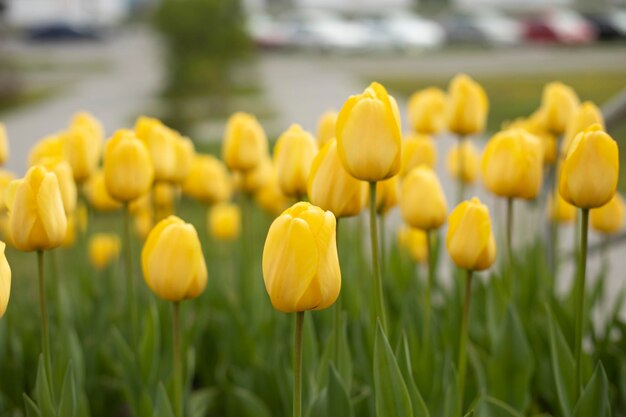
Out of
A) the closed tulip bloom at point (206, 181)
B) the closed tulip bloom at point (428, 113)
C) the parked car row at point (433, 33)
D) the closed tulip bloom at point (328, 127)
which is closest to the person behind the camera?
the closed tulip bloom at point (328, 127)

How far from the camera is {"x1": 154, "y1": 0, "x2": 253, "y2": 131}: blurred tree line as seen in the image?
37.4ft

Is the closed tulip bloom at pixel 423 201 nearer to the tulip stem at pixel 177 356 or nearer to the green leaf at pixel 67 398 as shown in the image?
the tulip stem at pixel 177 356

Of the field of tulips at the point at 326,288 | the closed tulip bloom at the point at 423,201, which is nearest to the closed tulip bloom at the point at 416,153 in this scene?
the field of tulips at the point at 326,288

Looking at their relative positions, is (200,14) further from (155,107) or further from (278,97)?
(278,97)

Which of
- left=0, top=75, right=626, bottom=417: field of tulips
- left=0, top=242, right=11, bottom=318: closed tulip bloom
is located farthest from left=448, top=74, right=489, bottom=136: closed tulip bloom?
left=0, top=242, right=11, bottom=318: closed tulip bloom

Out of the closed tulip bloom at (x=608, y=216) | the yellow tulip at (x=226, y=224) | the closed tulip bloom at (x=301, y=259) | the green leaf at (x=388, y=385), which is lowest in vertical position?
the yellow tulip at (x=226, y=224)

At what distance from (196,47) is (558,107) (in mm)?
9749

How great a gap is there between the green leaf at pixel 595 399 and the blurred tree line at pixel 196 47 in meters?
10.1

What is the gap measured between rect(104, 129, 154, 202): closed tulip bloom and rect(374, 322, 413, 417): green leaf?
74cm

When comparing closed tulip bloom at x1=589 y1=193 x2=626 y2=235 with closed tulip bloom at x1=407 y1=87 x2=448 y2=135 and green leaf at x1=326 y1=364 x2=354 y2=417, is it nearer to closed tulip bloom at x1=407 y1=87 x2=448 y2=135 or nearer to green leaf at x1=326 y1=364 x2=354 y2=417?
closed tulip bloom at x1=407 y1=87 x2=448 y2=135

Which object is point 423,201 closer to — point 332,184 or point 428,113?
point 332,184

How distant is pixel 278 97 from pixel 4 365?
15089 mm

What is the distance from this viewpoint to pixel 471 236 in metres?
1.72

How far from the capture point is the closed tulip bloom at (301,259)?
131 cm
